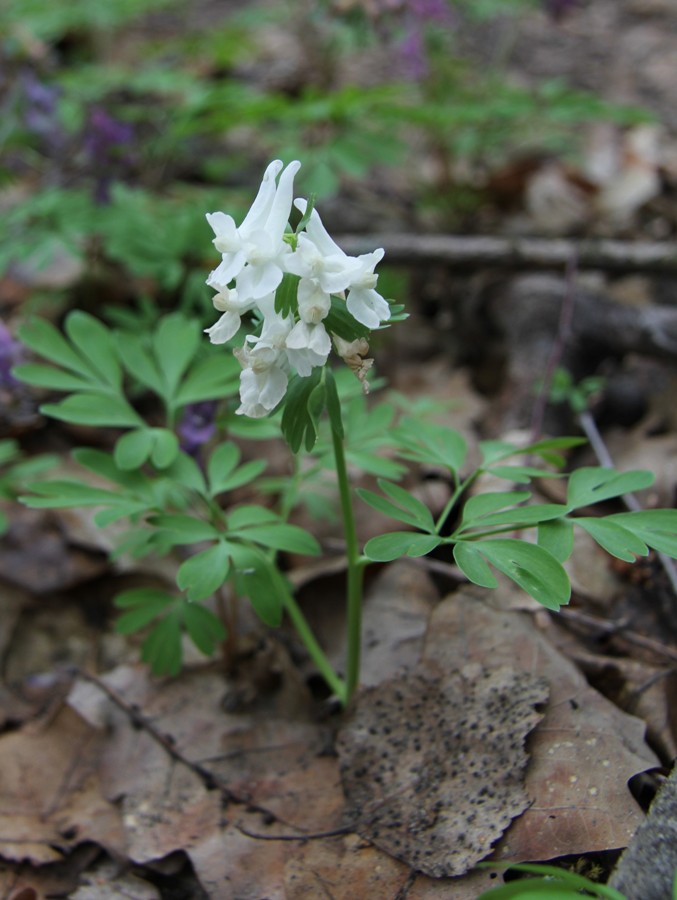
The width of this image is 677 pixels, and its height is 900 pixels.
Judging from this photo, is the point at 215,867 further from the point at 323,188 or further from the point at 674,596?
the point at 323,188

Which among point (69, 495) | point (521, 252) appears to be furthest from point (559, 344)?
point (69, 495)

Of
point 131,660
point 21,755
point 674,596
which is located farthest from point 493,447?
point 21,755

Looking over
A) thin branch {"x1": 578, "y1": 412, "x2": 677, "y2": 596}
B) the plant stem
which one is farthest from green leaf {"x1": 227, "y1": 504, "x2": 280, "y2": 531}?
thin branch {"x1": 578, "y1": 412, "x2": 677, "y2": 596}

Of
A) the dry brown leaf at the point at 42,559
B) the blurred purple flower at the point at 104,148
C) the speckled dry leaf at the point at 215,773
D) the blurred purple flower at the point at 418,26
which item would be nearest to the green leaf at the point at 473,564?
the speckled dry leaf at the point at 215,773

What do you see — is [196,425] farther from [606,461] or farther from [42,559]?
[606,461]

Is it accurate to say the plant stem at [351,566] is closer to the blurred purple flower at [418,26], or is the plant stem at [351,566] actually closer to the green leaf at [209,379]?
the green leaf at [209,379]
